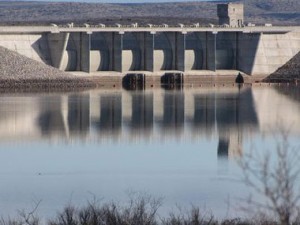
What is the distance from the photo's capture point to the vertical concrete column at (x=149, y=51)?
2694 inches

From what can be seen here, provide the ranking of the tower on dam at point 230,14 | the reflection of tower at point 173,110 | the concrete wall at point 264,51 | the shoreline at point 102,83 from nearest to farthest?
the reflection of tower at point 173,110 < the shoreline at point 102,83 < the concrete wall at point 264,51 < the tower on dam at point 230,14

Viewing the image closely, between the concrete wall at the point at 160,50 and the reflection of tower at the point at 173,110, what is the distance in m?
9.16

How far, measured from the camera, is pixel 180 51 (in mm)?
70500

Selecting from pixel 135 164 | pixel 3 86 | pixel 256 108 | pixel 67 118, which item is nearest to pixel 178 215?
pixel 135 164

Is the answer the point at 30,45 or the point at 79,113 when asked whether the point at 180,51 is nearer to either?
the point at 30,45

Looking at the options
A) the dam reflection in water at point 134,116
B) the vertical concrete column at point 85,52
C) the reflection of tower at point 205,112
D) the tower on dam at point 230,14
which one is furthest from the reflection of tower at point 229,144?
the tower on dam at point 230,14

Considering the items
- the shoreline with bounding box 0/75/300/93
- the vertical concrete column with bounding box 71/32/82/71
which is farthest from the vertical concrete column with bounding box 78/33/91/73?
the shoreline with bounding box 0/75/300/93

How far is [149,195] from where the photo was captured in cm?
2069

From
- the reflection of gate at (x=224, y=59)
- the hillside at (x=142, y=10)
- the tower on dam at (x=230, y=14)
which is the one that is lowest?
the reflection of gate at (x=224, y=59)

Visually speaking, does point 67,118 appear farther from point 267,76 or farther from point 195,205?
point 267,76

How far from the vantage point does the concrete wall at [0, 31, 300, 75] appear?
6538cm

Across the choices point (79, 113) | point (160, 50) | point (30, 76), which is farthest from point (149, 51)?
point (79, 113)

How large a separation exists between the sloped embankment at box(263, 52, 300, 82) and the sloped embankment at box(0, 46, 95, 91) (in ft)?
46.8

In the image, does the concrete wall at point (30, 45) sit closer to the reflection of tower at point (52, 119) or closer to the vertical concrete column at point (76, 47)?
the vertical concrete column at point (76, 47)
